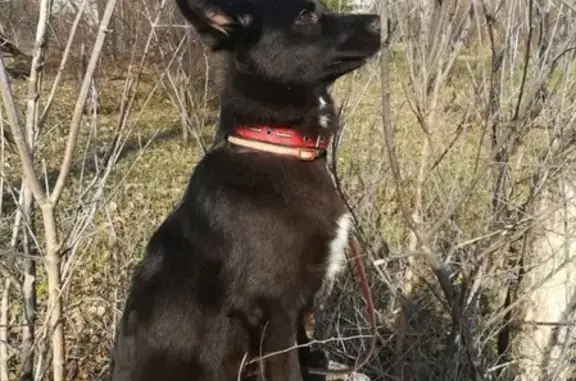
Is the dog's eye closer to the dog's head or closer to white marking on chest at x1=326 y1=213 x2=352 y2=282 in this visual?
the dog's head

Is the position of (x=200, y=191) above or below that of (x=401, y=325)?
above

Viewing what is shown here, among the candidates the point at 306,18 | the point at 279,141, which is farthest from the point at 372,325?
the point at 306,18

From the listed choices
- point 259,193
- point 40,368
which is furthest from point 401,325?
point 40,368

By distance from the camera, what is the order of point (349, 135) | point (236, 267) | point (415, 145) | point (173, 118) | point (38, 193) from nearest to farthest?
1. point (38, 193)
2. point (236, 267)
3. point (415, 145)
4. point (349, 135)
5. point (173, 118)

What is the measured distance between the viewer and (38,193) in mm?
2598

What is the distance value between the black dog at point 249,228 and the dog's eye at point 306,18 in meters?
0.07

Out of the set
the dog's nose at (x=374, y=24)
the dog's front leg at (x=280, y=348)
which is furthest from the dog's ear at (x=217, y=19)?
the dog's front leg at (x=280, y=348)

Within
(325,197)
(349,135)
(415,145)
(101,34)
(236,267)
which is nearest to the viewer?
(101,34)

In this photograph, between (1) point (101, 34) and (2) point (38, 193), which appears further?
(2) point (38, 193)

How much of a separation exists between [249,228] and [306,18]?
0.98m

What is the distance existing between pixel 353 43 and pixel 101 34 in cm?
108

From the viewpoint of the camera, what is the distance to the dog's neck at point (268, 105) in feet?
9.78

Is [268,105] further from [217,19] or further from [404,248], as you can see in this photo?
[404,248]

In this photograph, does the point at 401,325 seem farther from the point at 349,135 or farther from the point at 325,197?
the point at 349,135
